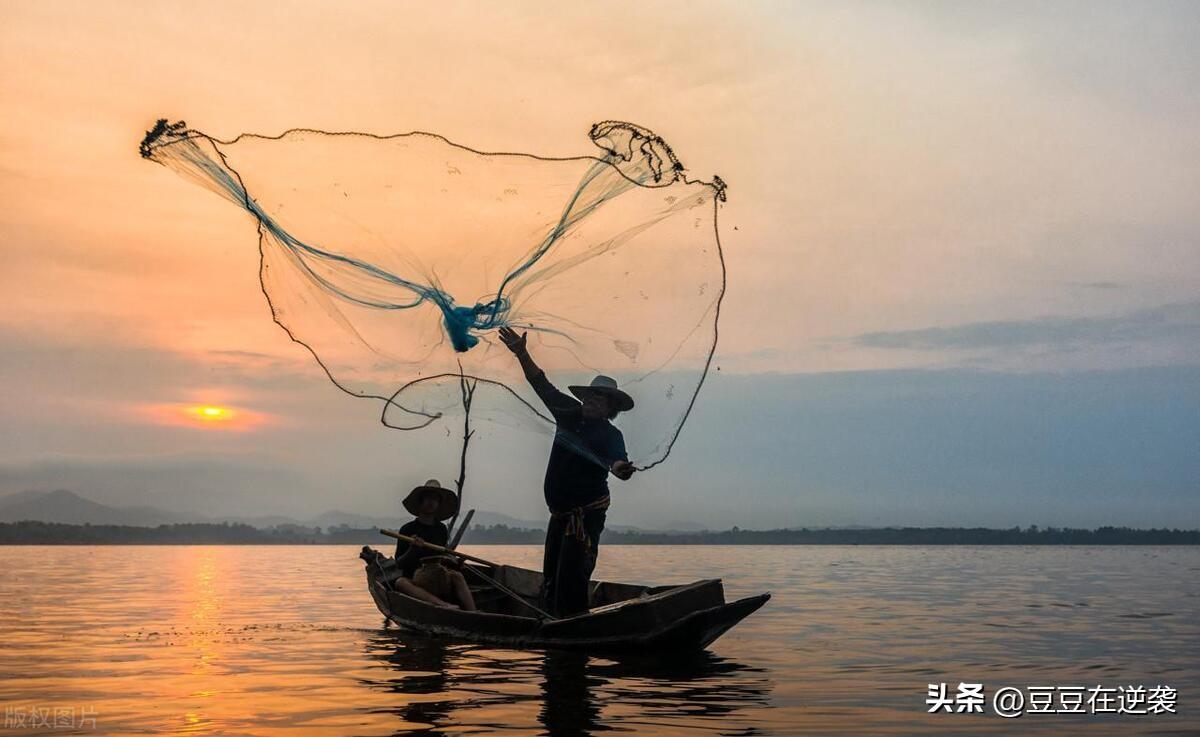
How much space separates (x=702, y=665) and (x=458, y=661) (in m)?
2.69

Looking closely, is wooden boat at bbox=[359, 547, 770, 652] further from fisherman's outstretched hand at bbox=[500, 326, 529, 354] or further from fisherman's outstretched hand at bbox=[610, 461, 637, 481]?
fisherman's outstretched hand at bbox=[500, 326, 529, 354]

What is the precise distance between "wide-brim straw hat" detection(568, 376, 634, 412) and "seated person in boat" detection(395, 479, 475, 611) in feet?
13.3

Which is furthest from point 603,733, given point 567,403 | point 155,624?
point 155,624

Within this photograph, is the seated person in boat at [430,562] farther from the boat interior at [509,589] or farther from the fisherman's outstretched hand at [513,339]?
the fisherman's outstretched hand at [513,339]

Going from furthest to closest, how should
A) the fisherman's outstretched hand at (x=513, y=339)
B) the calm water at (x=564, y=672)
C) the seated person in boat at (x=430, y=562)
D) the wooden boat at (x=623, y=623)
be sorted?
the seated person in boat at (x=430, y=562), the wooden boat at (x=623, y=623), the fisherman's outstretched hand at (x=513, y=339), the calm water at (x=564, y=672)

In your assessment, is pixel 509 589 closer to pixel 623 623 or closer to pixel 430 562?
pixel 430 562

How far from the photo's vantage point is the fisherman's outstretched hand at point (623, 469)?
12492 mm

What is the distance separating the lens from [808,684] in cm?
1229

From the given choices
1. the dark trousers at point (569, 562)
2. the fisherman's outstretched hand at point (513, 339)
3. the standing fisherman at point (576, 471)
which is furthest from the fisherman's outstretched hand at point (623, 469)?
the fisherman's outstretched hand at point (513, 339)

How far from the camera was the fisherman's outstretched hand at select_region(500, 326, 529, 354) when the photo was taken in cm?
1208

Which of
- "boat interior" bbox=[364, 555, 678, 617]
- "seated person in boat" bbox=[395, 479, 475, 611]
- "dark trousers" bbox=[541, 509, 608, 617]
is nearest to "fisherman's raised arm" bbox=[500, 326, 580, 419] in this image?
"dark trousers" bbox=[541, 509, 608, 617]

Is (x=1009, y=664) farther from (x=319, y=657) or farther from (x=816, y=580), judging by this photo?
(x=816, y=580)

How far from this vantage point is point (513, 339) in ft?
39.7

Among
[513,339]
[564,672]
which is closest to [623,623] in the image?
[564,672]
